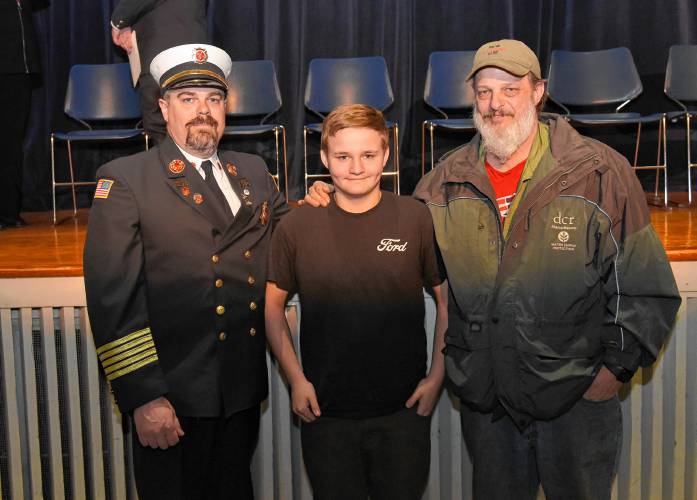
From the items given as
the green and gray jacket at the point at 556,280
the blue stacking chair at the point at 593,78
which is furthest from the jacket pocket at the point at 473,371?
the blue stacking chair at the point at 593,78

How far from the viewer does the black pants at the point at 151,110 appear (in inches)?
164

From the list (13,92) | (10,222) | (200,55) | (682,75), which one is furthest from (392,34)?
(200,55)

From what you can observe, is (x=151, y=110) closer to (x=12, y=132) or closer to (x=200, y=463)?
(x=12, y=132)

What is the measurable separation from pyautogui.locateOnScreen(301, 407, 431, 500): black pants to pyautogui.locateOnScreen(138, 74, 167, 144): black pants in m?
2.41

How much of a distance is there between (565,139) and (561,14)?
4.19 meters

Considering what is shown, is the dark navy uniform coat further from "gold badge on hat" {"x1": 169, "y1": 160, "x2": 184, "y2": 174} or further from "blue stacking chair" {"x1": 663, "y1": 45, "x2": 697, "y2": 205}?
"blue stacking chair" {"x1": 663, "y1": 45, "x2": 697, "y2": 205}

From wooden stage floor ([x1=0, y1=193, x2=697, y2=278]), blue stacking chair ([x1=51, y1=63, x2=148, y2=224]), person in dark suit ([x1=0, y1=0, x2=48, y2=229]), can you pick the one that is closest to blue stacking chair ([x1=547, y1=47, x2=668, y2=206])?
wooden stage floor ([x1=0, y1=193, x2=697, y2=278])

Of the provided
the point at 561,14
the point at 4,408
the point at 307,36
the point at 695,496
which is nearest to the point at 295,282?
the point at 4,408

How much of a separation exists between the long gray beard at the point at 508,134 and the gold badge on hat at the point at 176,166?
0.86 m

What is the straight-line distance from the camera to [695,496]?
10.3 ft

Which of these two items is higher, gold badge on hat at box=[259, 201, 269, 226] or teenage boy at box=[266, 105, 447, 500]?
gold badge on hat at box=[259, 201, 269, 226]

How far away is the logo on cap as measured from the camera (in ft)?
7.58

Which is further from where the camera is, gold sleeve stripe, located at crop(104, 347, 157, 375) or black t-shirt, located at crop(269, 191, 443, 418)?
black t-shirt, located at crop(269, 191, 443, 418)

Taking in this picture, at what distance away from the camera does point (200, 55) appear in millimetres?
2320
